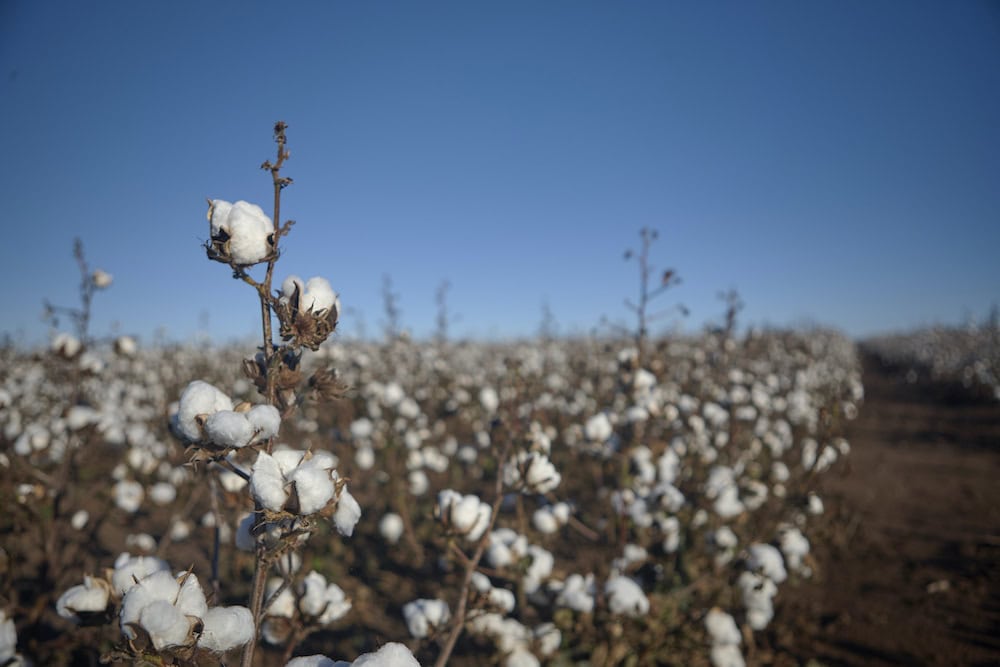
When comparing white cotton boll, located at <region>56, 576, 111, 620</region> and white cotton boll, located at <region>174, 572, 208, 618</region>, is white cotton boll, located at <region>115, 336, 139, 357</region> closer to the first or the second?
white cotton boll, located at <region>56, 576, 111, 620</region>

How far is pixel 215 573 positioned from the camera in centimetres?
168

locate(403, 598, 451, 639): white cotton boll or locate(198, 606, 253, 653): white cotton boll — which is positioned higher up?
locate(198, 606, 253, 653): white cotton boll

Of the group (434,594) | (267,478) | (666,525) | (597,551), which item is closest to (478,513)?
(267,478)

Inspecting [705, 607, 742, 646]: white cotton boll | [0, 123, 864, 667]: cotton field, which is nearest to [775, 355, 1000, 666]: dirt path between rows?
[0, 123, 864, 667]: cotton field

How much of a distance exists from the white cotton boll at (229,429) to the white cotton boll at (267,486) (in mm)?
65

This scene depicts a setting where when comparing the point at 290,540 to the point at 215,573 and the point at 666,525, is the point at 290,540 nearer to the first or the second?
the point at 215,573

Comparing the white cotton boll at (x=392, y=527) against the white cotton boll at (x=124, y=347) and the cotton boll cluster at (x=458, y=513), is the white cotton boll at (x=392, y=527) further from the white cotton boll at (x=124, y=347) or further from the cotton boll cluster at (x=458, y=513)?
the cotton boll cluster at (x=458, y=513)

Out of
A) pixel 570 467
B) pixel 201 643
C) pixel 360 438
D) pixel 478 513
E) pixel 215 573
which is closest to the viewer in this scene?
pixel 201 643

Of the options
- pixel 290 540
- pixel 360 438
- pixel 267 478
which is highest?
pixel 267 478

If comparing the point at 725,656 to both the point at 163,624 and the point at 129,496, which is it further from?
the point at 129,496

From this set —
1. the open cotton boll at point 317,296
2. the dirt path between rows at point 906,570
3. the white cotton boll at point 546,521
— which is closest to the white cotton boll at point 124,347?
the open cotton boll at point 317,296

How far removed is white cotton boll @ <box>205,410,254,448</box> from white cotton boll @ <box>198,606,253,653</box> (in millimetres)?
391

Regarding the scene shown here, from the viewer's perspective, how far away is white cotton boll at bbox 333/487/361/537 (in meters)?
1.27

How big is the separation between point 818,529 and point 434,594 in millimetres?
4230
